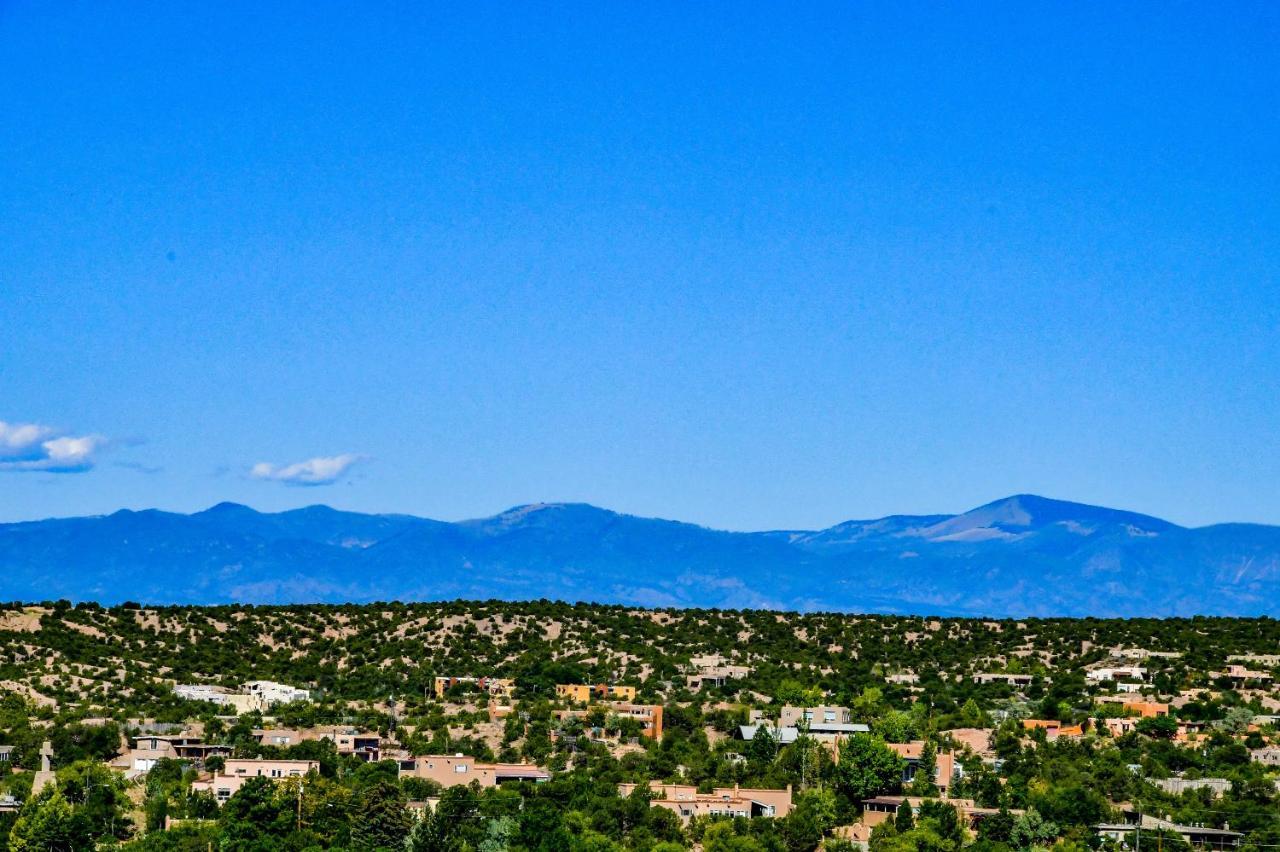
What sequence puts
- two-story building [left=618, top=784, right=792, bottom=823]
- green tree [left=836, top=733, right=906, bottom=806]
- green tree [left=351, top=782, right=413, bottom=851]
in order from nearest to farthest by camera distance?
green tree [left=351, top=782, right=413, bottom=851] < two-story building [left=618, top=784, right=792, bottom=823] < green tree [left=836, top=733, right=906, bottom=806]

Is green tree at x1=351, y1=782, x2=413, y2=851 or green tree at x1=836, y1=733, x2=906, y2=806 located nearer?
green tree at x1=351, y1=782, x2=413, y2=851

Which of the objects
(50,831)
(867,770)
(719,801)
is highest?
(867,770)

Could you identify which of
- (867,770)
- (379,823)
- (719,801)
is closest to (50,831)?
(379,823)

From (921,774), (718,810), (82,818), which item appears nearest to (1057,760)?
(921,774)

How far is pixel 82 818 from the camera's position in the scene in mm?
77750

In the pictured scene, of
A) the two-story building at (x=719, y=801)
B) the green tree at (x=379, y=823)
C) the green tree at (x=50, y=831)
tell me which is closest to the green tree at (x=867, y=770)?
the two-story building at (x=719, y=801)

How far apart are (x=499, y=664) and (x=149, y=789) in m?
36.6

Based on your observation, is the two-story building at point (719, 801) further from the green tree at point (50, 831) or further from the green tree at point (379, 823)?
the green tree at point (50, 831)

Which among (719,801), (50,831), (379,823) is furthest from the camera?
(719,801)

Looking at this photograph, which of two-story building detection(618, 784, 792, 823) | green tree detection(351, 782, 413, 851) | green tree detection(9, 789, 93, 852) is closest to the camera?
green tree detection(9, 789, 93, 852)

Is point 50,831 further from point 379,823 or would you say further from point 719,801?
point 719,801

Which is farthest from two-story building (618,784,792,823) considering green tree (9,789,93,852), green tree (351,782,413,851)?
green tree (9,789,93,852)

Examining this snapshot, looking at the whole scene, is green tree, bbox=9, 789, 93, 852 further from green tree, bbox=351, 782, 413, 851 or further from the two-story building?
the two-story building

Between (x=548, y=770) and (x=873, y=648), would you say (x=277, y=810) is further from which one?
(x=873, y=648)
